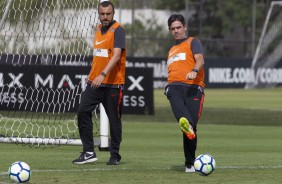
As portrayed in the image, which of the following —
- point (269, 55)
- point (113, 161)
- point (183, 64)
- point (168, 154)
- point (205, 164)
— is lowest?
point (269, 55)

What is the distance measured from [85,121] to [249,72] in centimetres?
3205

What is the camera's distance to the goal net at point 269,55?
44750 millimetres

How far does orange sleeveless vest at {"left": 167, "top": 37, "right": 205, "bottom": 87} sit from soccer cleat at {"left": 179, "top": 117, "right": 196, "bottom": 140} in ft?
2.22

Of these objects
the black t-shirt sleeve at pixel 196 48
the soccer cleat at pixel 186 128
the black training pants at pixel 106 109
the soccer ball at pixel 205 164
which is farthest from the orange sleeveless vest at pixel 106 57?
the soccer ball at pixel 205 164

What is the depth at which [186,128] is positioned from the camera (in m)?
11.9

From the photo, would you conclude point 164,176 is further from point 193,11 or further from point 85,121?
point 193,11

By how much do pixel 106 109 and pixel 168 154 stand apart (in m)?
2.43

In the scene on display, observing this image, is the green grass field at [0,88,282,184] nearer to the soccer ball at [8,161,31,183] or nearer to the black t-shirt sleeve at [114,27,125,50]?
the soccer ball at [8,161,31,183]

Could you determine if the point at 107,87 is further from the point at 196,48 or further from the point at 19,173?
the point at 19,173

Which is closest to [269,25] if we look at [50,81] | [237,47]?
[237,47]

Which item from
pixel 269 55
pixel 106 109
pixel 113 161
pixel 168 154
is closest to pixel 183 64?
pixel 106 109

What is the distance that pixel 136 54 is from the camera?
45.3 meters

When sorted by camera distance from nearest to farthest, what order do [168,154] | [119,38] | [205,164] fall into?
1. [205,164]
2. [119,38]
3. [168,154]

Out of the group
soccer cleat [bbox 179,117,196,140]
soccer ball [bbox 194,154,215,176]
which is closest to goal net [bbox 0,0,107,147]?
soccer cleat [bbox 179,117,196,140]
